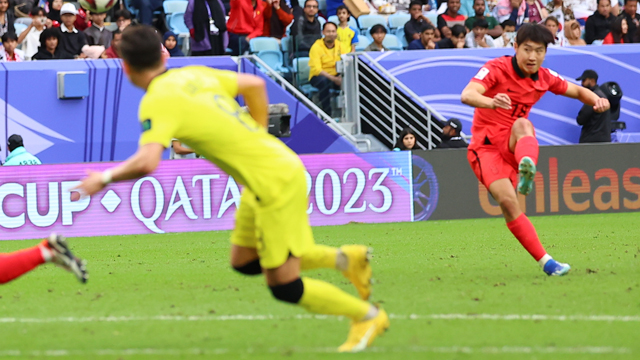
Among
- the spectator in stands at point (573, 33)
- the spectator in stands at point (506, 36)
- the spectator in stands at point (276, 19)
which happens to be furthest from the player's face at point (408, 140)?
the spectator in stands at point (573, 33)

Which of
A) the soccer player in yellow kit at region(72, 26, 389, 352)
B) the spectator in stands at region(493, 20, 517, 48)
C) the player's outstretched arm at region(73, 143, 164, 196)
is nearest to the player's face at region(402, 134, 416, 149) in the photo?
the spectator in stands at region(493, 20, 517, 48)

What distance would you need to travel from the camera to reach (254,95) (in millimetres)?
5047

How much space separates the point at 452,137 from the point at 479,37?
326 centimetres

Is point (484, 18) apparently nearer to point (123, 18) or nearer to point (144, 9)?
point (144, 9)

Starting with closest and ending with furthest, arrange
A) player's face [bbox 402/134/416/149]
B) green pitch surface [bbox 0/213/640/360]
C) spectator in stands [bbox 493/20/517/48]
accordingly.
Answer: green pitch surface [bbox 0/213/640/360] → player's face [bbox 402/134/416/149] → spectator in stands [bbox 493/20/517/48]

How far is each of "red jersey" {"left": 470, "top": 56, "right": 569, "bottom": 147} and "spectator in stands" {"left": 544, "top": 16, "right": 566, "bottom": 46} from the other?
409 inches

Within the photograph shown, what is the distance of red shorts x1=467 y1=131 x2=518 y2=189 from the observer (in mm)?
7934

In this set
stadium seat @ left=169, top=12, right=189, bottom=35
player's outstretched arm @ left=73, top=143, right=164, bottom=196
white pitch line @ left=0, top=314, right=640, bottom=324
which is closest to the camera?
player's outstretched arm @ left=73, top=143, right=164, bottom=196

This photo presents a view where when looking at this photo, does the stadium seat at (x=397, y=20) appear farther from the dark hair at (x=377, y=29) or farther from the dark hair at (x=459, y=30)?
the dark hair at (x=377, y=29)

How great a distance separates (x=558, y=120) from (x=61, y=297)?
42.2 feet

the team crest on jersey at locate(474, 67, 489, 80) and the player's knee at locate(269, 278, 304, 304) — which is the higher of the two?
the team crest on jersey at locate(474, 67, 489, 80)

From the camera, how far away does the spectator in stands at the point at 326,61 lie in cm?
1692

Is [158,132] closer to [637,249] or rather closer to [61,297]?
[61,297]

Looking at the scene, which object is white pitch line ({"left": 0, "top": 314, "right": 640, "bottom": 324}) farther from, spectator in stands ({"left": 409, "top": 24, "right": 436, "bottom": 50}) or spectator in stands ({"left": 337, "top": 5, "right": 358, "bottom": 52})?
spectator in stands ({"left": 409, "top": 24, "right": 436, "bottom": 50})
